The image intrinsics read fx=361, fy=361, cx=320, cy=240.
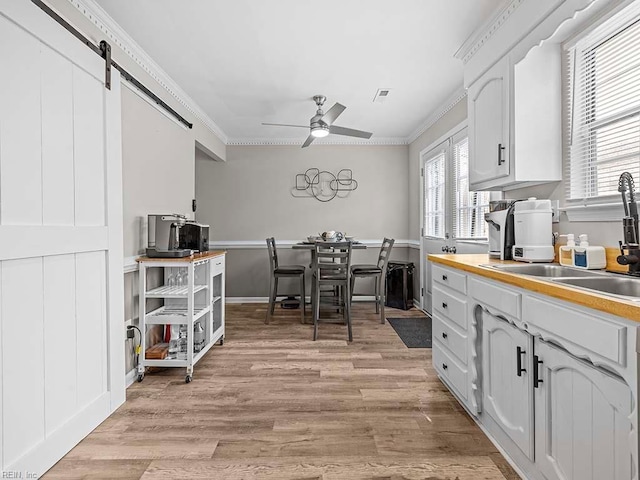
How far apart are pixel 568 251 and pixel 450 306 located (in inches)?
28.0

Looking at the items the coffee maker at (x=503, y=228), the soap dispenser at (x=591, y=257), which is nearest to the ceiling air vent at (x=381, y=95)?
the coffee maker at (x=503, y=228)

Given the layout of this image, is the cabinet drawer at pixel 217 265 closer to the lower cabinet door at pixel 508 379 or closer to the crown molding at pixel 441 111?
the lower cabinet door at pixel 508 379

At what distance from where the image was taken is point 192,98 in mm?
3703

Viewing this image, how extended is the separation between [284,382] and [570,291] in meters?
1.97

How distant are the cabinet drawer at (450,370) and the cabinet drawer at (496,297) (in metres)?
0.49

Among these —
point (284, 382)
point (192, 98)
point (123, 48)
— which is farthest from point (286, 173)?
point (284, 382)

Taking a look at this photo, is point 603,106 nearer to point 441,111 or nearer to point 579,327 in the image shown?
point 579,327

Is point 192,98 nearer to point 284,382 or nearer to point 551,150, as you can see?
point 284,382

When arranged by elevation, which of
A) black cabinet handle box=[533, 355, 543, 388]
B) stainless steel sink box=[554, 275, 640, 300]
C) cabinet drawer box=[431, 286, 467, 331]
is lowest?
black cabinet handle box=[533, 355, 543, 388]

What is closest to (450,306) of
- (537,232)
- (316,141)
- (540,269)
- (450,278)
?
(450,278)

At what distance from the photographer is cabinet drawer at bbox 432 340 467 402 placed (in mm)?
2094

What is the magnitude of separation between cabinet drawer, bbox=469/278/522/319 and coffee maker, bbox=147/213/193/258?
2030 millimetres

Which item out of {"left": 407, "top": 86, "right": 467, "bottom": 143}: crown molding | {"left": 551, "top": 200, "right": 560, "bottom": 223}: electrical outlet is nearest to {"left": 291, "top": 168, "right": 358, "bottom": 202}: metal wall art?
{"left": 407, "top": 86, "right": 467, "bottom": 143}: crown molding

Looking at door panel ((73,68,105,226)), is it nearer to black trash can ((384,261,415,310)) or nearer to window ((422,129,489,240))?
window ((422,129,489,240))
